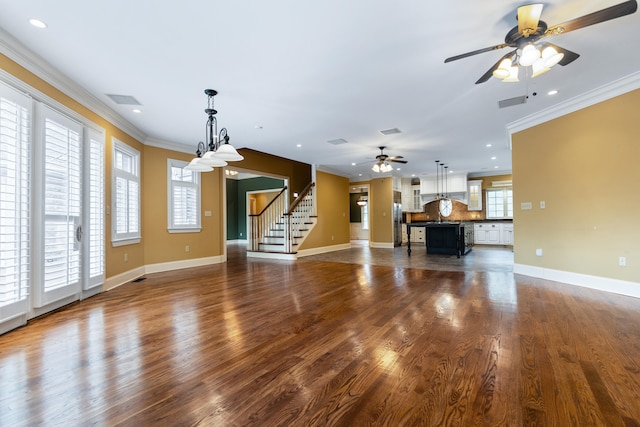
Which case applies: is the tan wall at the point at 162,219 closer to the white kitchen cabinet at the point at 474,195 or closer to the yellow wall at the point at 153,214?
the yellow wall at the point at 153,214

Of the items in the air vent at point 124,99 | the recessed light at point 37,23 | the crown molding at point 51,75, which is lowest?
the crown molding at point 51,75

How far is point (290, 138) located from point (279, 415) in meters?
5.50

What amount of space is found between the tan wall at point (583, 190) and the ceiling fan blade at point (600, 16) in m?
2.70

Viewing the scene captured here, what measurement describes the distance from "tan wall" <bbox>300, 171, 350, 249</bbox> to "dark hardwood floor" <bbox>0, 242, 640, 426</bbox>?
5375 millimetres

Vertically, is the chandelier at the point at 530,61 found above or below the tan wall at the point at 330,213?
above

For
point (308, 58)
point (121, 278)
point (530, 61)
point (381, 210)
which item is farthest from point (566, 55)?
point (381, 210)

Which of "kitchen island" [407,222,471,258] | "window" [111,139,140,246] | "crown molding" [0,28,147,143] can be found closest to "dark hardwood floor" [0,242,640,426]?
"window" [111,139,140,246]

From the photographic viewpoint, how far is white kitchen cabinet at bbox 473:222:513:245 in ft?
34.5

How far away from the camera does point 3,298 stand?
269cm

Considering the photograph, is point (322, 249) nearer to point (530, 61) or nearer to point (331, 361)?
point (331, 361)

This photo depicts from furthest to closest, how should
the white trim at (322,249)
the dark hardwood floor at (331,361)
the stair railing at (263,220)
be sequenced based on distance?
the stair railing at (263,220) < the white trim at (322,249) < the dark hardwood floor at (331,361)

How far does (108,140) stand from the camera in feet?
15.3

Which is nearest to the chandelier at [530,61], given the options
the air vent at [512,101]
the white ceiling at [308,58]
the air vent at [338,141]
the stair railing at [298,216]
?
the white ceiling at [308,58]

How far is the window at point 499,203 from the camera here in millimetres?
10965
